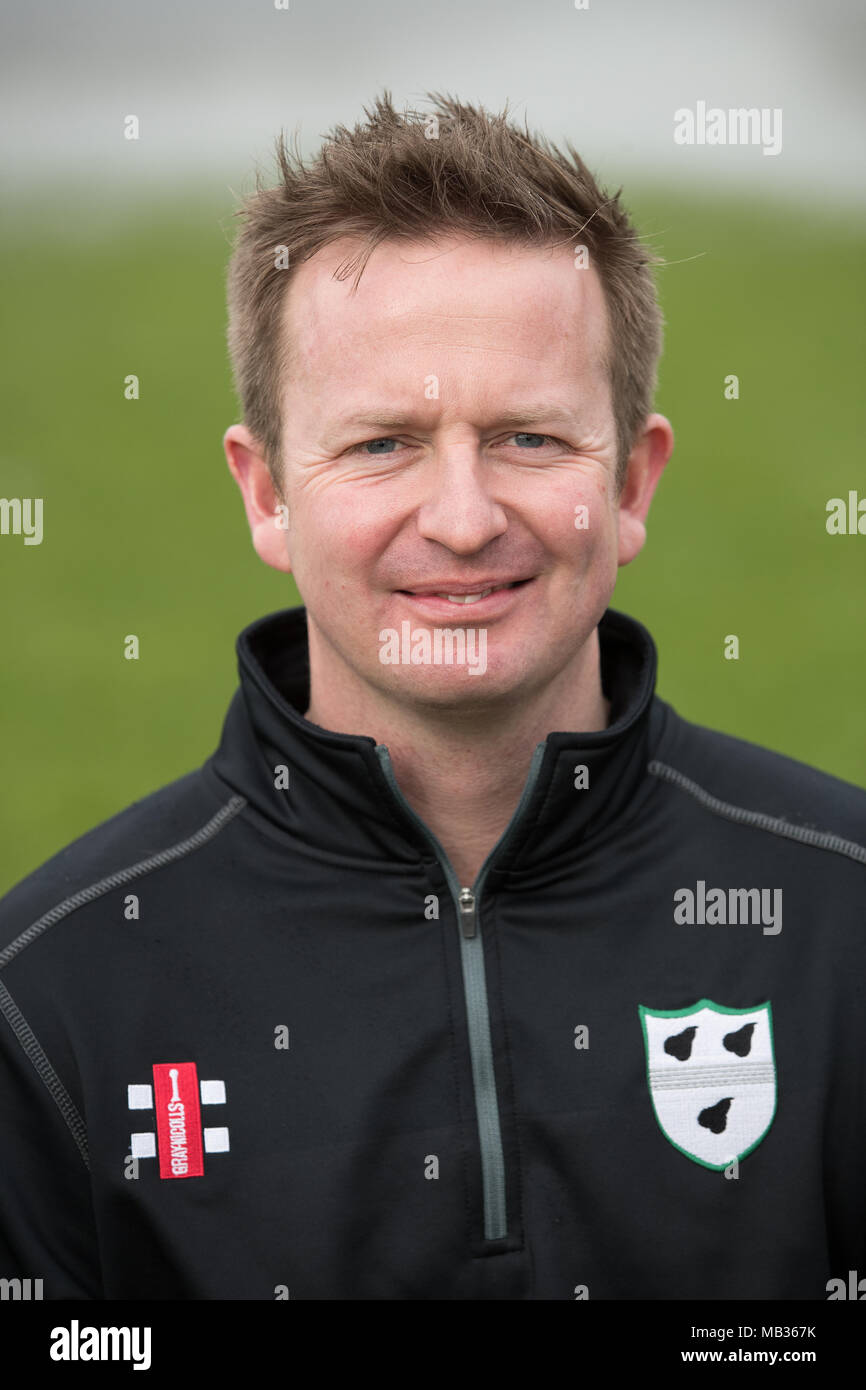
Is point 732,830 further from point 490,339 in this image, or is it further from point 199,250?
point 199,250

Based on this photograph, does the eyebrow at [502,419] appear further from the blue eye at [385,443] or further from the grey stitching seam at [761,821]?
the grey stitching seam at [761,821]

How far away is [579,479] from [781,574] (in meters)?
10.6

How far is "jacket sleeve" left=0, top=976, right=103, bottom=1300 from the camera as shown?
8.30ft

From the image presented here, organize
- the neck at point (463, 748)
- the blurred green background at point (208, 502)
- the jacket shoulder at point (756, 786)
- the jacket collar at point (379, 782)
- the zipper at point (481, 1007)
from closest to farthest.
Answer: the zipper at point (481, 1007)
the jacket collar at point (379, 782)
the neck at point (463, 748)
the jacket shoulder at point (756, 786)
the blurred green background at point (208, 502)

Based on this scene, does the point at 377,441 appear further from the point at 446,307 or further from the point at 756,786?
the point at 756,786

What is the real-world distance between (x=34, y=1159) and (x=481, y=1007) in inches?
30.3

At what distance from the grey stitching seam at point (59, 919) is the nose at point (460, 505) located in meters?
0.65

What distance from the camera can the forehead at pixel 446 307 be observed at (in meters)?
2.56

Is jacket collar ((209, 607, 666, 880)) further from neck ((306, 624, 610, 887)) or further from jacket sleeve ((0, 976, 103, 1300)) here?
jacket sleeve ((0, 976, 103, 1300))

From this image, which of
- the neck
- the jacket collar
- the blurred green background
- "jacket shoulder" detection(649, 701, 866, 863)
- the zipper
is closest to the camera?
the zipper

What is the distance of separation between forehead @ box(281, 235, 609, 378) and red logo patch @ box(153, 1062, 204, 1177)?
4.04 ft

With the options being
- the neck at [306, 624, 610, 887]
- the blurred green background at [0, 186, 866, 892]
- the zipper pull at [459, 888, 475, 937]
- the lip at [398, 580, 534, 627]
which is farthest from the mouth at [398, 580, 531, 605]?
the blurred green background at [0, 186, 866, 892]

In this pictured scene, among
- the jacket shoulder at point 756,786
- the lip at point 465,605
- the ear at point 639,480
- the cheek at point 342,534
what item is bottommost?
the jacket shoulder at point 756,786

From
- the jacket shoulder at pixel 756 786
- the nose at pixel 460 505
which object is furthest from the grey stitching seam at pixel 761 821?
the nose at pixel 460 505
